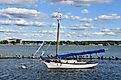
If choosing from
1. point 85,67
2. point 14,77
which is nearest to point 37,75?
point 14,77

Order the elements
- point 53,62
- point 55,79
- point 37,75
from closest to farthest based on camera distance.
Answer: point 55,79, point 37,75, point 53,62

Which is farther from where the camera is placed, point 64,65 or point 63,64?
point 64,65

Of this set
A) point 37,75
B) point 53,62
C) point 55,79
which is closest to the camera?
point 55,79

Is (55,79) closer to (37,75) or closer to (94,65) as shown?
(37,75)

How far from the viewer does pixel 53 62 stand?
93812 millimetres

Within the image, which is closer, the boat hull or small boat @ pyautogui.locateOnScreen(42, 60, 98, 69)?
small boat @ pyautogui.locateOnScreen(42, 60, 98, 69)

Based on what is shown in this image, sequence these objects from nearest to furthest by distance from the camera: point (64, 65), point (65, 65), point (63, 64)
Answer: point (63, 64)
point (64, 65)
point (65, 65)

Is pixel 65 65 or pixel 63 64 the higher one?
pixel 63 64

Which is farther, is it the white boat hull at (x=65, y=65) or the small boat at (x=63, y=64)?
the white boat hull at (x=65, y=65)

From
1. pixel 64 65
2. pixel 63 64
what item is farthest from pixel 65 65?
pixel 63 64

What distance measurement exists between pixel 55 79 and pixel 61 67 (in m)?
20.8

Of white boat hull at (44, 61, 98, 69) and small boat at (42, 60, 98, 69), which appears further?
white boat hull at (44, 61, 98, 69)

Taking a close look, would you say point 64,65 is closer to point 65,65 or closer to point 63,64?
point 65,65

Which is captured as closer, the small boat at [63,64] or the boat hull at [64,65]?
the small boat at [63,64]
